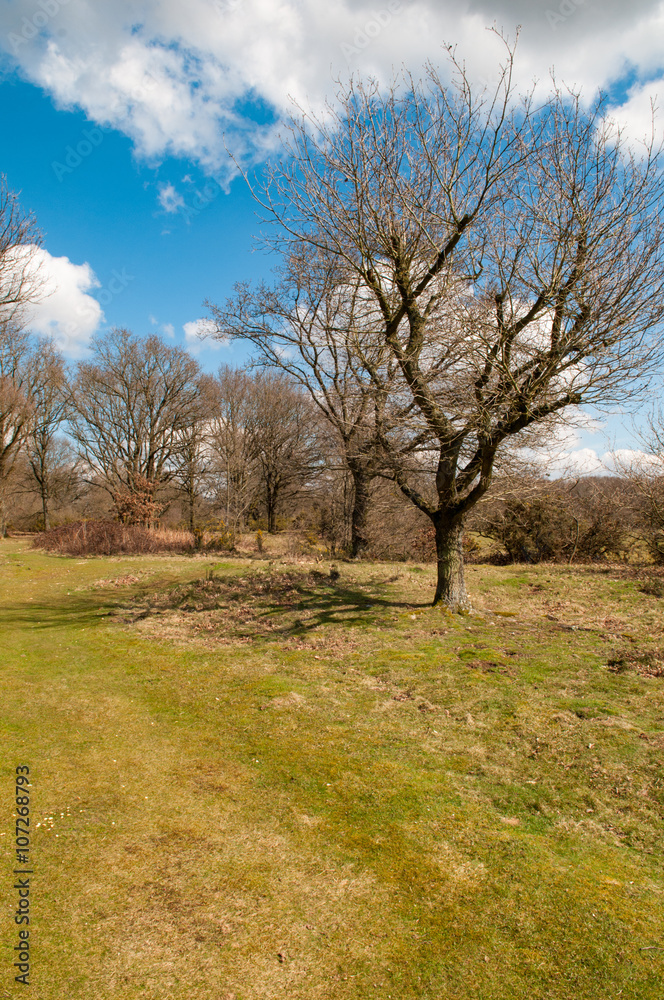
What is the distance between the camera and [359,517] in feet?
57.6

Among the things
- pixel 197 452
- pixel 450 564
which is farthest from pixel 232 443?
pixel 450 564

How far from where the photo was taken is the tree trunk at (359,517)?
1669 centimetres

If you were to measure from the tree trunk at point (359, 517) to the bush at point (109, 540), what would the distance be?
8110 millimetres

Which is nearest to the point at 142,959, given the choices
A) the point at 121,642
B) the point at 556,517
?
the point at 121,642

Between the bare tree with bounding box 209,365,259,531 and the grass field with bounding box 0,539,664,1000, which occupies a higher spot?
the bare tree with bounding box 209,365,259,531

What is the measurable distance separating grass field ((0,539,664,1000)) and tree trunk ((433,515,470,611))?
1.43 meters

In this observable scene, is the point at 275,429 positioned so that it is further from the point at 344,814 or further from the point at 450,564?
the point at 344,814

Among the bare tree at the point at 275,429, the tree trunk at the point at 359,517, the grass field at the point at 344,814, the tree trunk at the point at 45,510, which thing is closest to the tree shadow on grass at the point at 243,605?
the grass field at the point at 344,814

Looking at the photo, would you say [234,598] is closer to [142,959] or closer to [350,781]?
[350,781]

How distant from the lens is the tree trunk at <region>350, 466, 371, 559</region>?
54.7ft

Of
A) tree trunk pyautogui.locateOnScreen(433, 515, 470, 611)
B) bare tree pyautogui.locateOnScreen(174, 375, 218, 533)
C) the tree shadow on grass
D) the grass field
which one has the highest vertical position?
bare tree pyautogui.locateOnScreen(174, 375, 218, 533)

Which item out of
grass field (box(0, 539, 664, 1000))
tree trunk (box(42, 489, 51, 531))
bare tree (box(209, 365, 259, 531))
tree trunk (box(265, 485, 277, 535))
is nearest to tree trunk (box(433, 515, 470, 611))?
grass field (box(0, 539, 664, 1000))

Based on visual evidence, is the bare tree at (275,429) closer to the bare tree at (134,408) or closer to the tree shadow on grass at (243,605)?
the bare tree at (134,408)

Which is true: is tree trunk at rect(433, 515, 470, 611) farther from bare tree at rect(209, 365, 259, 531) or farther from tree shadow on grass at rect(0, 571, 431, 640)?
bare tree at rect(209, 365, 259, 531)
